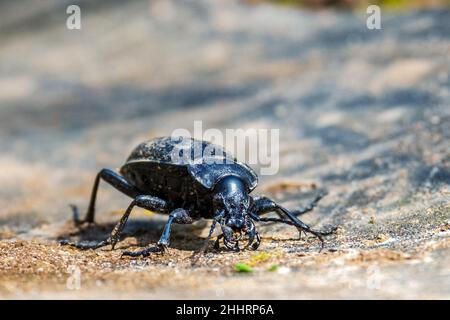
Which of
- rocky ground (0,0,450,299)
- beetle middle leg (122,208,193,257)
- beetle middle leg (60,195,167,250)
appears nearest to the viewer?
rocky ground (0,0,450,299)

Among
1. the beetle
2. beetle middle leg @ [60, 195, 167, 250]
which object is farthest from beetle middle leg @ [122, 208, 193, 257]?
beetle middle leg @ [60, 195, 167, 250]

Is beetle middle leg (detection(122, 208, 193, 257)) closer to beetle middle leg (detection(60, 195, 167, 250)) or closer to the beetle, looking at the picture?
the beetle

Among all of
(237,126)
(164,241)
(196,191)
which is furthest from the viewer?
(237,126)

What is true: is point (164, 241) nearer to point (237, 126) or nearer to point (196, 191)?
point (196, 191)

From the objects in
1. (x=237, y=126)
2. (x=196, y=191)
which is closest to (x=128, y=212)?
(x=196, y=191)
